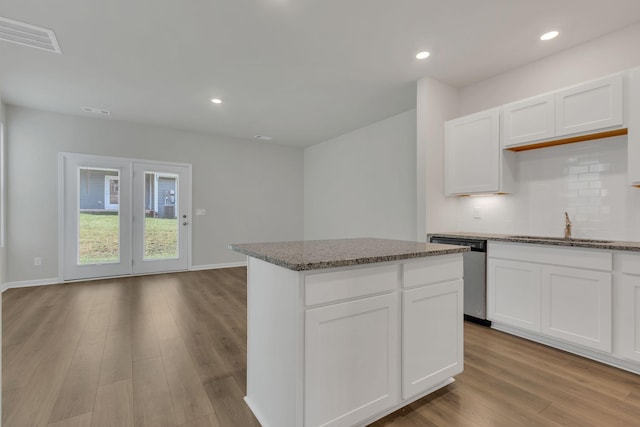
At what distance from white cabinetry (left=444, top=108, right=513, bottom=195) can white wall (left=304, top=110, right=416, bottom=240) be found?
3.53 feet

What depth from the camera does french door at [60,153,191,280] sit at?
16.5 feet

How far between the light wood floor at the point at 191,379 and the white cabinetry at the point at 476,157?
149 centimetres

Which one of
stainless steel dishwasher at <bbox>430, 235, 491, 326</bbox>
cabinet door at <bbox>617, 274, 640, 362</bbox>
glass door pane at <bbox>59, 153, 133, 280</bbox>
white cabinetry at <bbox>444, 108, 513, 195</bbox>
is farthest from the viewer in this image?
glass door pane at <bbox>59, 153, 133, 280</bbox>

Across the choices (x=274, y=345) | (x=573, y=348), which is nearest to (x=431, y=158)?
(x=573, y=348)

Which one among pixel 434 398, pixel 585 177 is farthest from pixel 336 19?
pixel 434 398

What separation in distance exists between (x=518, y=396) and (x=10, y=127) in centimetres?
677

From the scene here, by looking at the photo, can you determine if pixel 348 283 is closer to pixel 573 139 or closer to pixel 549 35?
pixel 573 139

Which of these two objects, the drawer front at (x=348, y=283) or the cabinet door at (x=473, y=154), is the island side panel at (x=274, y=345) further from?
the cabinet door at (x=473, y=154)

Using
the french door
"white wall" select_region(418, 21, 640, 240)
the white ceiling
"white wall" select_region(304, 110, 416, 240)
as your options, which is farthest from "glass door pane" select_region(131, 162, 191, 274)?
"white wall" select_region(418, 21, 640, 240)

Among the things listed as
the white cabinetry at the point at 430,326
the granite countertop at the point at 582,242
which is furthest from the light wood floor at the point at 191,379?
the granite countertop at the point at 582,242

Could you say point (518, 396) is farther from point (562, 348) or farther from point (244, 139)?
point (244, 139)

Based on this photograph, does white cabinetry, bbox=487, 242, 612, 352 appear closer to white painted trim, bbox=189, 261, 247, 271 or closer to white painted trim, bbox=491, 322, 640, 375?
white painted trim, bbox=491, 322, 640, 375

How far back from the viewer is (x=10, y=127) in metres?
4.59

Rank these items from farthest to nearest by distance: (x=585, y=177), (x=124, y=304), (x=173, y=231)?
(x=173, y=231) → (x=124, y=304) → (x=585, y=177)
